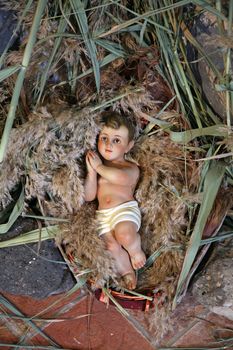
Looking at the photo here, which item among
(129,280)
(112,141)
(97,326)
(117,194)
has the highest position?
(112,141)

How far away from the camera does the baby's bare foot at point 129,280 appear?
50.1 inches

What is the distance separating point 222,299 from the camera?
4.11ft

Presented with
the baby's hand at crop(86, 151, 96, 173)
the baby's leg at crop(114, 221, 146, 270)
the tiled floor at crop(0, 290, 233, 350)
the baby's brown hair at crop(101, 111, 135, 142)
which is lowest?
the tiled floor at crop(0, 290, 233, 350)

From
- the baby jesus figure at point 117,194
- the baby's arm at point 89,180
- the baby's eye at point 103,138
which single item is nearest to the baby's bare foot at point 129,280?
the baby jesus figure at point 117,194

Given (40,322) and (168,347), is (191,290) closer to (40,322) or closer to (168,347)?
(168,347)

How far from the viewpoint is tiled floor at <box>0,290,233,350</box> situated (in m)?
1.30

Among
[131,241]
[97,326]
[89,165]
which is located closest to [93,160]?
[89,165]

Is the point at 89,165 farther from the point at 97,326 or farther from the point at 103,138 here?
the point at 97,326

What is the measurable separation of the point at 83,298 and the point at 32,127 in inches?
17.8

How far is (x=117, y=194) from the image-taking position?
1.27m

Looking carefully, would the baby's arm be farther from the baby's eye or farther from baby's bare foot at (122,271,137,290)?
baby's bare foot at (122,271,137,290)

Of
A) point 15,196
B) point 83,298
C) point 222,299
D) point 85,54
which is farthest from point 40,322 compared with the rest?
point 85,54

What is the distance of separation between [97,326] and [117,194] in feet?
1.07

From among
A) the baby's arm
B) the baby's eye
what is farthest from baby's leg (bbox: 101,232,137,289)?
the baby's eye
